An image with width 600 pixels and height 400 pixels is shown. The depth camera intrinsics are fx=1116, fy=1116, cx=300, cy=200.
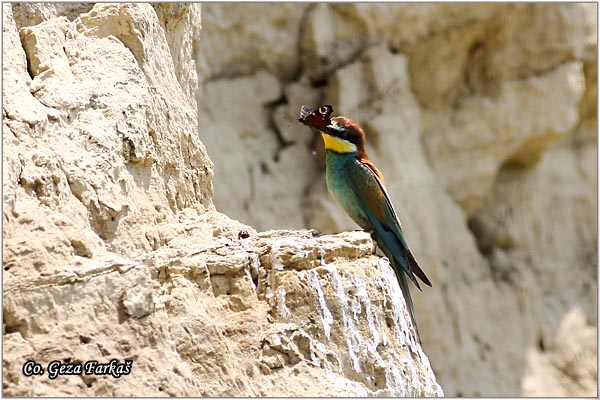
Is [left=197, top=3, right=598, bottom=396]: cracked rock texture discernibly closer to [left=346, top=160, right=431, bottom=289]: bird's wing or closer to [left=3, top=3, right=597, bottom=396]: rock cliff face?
[left=3, top=3, right=597, bottom=396]: rock cliff face

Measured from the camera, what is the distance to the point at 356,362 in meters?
2.89

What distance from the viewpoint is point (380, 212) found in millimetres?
4195

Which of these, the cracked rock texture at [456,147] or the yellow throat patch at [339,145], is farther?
the cracked rock texture at [456,147]

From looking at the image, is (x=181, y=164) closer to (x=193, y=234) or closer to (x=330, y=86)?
(x=193, y=234)

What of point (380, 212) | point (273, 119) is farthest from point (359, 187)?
point (273, 119)

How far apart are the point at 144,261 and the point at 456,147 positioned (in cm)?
414

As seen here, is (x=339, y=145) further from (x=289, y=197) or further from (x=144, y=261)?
(x=289, y=197)

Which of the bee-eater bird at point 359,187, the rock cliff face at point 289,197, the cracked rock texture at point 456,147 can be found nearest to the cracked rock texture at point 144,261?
the rock cliff face at point 289,197

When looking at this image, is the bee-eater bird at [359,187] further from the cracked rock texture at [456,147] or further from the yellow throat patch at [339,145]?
the cracked rock texture at [456,147]

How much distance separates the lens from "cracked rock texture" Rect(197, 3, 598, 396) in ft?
20.3

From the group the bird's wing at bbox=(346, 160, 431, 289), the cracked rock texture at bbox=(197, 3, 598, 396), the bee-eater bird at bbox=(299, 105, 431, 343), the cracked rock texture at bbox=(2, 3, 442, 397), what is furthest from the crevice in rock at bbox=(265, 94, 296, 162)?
the cracked rock texture at bbox=(2, 3, 442, 397)

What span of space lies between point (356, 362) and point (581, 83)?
173 inches

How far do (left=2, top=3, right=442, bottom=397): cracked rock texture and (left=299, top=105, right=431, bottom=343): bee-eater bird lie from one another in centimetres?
83

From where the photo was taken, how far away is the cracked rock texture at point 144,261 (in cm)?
256
